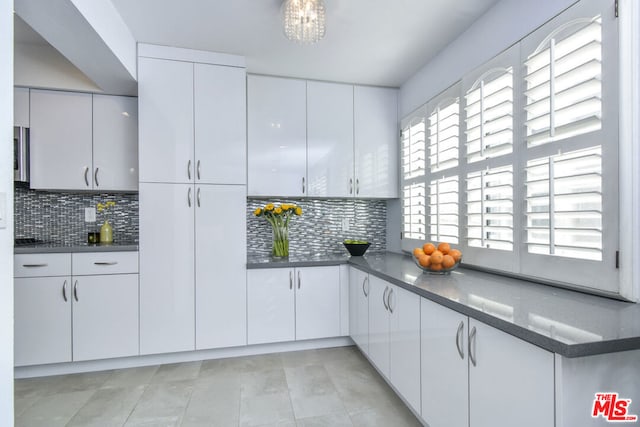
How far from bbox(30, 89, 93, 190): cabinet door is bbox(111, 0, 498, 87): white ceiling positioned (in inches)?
35.2

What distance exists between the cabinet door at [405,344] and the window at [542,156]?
1.98 feet

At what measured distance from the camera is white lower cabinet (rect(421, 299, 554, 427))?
0.99 m

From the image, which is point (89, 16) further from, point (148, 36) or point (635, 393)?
point (635, 393)

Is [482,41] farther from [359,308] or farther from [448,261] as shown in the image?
[359,308]

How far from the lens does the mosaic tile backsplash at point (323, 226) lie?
323 centimetres

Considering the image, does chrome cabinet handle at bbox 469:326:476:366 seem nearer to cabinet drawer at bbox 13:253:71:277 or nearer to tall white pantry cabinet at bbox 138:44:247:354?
tall white pantry cabinet at bbox 138:44:247:354

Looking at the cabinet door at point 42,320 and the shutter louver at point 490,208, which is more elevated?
the shutter louver at point 490,208

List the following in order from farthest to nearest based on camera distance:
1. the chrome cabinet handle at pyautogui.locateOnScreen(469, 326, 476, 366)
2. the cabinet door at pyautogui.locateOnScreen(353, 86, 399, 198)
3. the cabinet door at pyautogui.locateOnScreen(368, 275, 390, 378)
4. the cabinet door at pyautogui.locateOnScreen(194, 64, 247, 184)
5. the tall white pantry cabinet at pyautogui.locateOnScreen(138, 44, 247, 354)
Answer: the cabinet door at pyautogui.locateOnScreen(353, 86, 399, 198), the cabinet door at pyautogui.locateOnScreen(194, 64, 247, 184), the tall white pantry cabinet at pyautogui.locateOnScreen(138, 44, 247, 354), the cabinet door at pyautogui.locateOnScreen(368, 275, 390, 378), the chrome cabinet handle at pyautogui.locateOnScreen(469, 326, 476, 366)

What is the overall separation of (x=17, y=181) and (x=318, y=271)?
262 centimetres

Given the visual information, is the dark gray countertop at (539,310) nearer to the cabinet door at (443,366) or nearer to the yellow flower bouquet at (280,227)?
→ the cabinet door at (443,366)

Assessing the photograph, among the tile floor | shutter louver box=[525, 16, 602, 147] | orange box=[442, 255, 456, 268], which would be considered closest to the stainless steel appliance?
the tile floor

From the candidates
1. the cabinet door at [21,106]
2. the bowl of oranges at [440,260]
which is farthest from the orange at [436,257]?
the cabinet door at [21,106]

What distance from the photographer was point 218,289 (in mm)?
2656

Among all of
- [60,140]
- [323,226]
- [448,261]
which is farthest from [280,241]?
[60,140]
